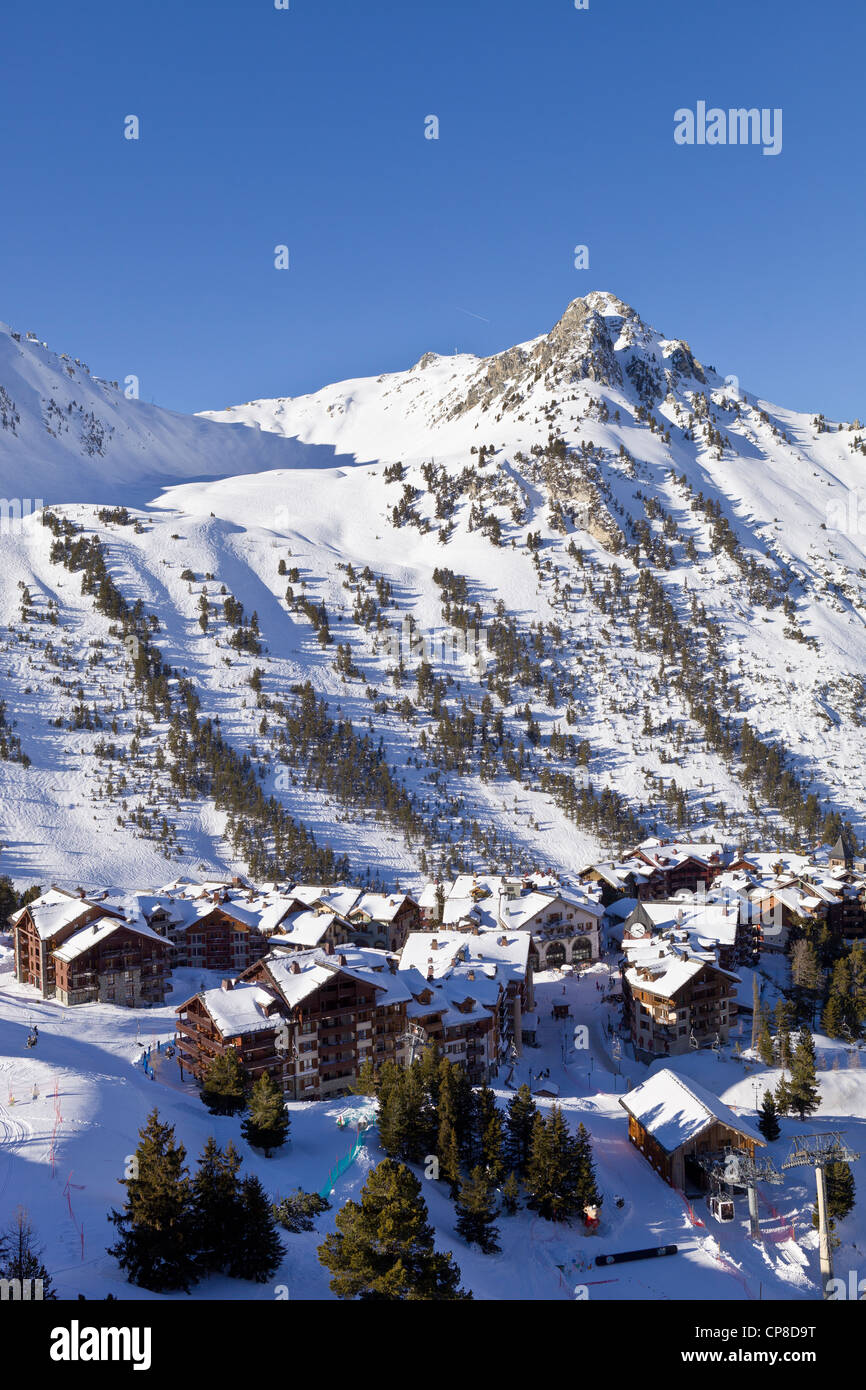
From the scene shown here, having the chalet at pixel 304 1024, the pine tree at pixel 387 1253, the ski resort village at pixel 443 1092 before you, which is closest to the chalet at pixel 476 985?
the ski resort village at pixel 443 1092

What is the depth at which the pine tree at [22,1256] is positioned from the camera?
23219 mm

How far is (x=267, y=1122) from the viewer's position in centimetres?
4266

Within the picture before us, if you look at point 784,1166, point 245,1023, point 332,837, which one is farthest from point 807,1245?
point 332,837

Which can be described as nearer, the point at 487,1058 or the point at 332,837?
the point at 487,1058

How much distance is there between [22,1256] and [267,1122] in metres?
19.4

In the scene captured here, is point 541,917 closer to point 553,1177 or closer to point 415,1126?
point 415,1126

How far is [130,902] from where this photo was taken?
88750 mm

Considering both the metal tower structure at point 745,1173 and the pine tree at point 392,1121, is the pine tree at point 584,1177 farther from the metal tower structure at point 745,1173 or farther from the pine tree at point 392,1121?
the pine tree at point 392,1121

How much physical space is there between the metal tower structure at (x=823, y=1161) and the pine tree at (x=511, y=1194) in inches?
556

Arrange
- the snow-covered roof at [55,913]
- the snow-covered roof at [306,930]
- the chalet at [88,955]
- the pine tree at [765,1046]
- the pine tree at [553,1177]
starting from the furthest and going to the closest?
the snow-covered roof at [306,930]
the snow-covered roof at [55,913]
the chalet at [88,955]
the pine tree at [765,1046]
the pine tree at [553,1177]

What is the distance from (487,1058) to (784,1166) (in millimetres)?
21302

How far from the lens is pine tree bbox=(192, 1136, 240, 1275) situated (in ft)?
98.1
